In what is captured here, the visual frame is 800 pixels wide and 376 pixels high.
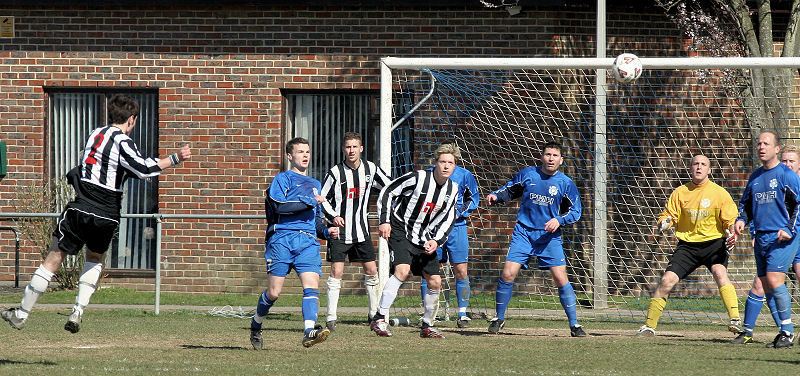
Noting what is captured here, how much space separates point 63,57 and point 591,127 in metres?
7.10

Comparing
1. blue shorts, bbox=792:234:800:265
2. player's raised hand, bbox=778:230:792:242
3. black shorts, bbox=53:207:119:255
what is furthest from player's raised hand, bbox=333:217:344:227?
blue shorts, bbox=792:234:800:265

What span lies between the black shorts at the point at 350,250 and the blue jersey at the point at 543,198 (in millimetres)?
1391

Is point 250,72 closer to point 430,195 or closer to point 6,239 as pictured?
point 6,239

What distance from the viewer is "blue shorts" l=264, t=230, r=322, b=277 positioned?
308 inches

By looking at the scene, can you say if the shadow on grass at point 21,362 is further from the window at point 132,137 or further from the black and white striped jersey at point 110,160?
the window at point 132,137

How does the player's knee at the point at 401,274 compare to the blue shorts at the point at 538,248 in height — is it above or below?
below

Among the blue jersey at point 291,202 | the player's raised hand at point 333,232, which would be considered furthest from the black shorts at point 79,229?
the player's raised hand at point 333,232

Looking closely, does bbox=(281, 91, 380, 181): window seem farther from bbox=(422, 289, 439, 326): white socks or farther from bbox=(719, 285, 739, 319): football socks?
bbox=(719, 285, 739, 319): football socks

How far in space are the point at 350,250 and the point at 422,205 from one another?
1.19 metres

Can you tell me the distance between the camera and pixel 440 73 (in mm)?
12039

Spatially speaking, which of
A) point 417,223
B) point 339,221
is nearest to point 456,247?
point 417,223

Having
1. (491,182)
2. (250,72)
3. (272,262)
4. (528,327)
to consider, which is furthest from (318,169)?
(272,262)

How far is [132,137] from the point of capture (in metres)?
13.8

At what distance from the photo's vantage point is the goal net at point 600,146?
12266mm
